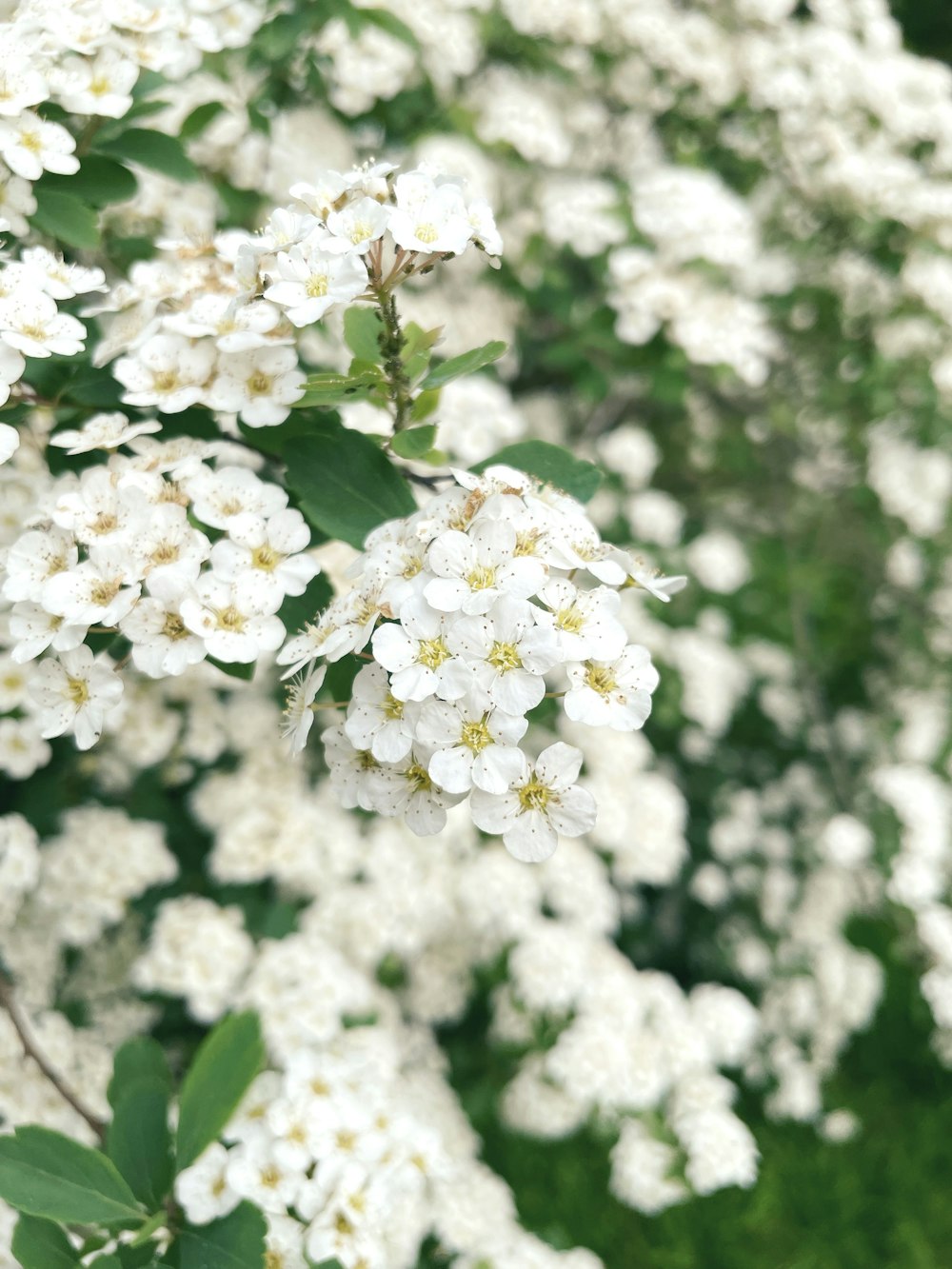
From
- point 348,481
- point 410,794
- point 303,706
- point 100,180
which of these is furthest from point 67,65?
point 410,794

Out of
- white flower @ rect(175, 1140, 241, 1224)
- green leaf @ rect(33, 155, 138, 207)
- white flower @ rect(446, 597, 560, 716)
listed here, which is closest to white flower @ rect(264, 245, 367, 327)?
white flower @ rect(446, 597, 560, 716)

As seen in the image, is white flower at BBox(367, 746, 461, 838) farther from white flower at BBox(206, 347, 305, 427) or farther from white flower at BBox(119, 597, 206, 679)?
white flower at BBox(206, 347, 305, 427)

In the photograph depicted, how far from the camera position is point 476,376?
2.37 meters

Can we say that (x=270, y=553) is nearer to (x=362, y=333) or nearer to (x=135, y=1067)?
(x=362, y=333)

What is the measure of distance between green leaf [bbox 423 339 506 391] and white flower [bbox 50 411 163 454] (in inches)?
11.7

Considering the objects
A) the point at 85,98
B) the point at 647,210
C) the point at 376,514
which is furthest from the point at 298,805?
the point at 647,210

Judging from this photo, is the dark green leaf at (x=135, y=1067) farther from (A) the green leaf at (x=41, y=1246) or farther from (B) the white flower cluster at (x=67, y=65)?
(B) the white flower cluster at (x=67, y=65)

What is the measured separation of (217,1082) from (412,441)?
738 mm

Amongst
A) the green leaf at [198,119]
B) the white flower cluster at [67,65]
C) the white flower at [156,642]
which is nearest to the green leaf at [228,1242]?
the white flower at [156,642]

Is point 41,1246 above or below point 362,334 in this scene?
below

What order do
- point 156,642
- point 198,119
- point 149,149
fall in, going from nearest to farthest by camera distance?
point 156,642 < point 149,149 < point 198,119

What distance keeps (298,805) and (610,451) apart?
130 centimetres

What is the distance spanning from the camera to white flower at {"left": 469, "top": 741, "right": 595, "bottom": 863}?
36.0 inches

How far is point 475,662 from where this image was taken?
879mm
